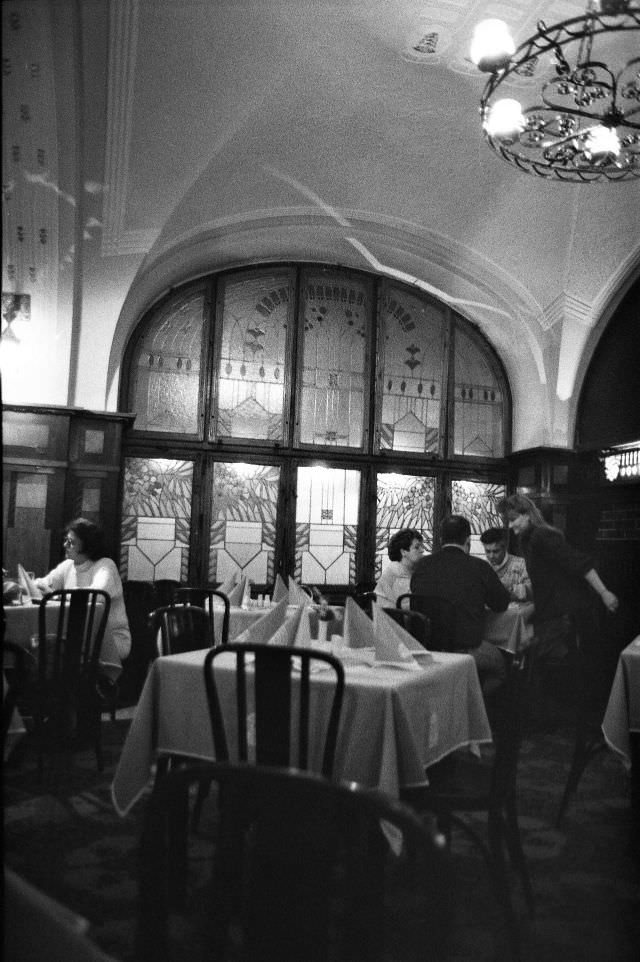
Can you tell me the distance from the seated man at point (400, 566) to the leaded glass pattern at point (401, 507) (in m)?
2.25

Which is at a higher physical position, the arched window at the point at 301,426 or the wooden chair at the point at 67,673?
the arched window at the point at 301,426

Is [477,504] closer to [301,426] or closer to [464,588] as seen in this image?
[301,426]

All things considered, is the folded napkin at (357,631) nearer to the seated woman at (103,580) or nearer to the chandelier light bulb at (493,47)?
the seated woman at (103,580)

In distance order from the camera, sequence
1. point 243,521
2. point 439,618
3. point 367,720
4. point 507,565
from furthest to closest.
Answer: point 243,521 → point 507,565 → point 439,618 → point 367,720

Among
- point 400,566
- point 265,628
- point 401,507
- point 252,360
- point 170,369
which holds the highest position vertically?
point 252,360

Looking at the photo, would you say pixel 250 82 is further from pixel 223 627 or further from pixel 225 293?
pixel 223 627

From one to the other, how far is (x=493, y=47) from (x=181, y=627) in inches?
113

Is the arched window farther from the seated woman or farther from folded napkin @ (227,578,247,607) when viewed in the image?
the seated woman

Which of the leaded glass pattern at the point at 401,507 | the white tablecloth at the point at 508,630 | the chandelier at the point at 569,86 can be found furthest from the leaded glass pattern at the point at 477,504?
the chandelier at the point at 569,86

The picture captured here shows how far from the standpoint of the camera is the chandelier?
11.3ft

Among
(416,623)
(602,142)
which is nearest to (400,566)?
(416,623)

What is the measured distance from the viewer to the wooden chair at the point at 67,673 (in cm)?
381

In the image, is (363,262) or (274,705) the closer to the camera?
(274,705)

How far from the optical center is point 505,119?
150 inches
